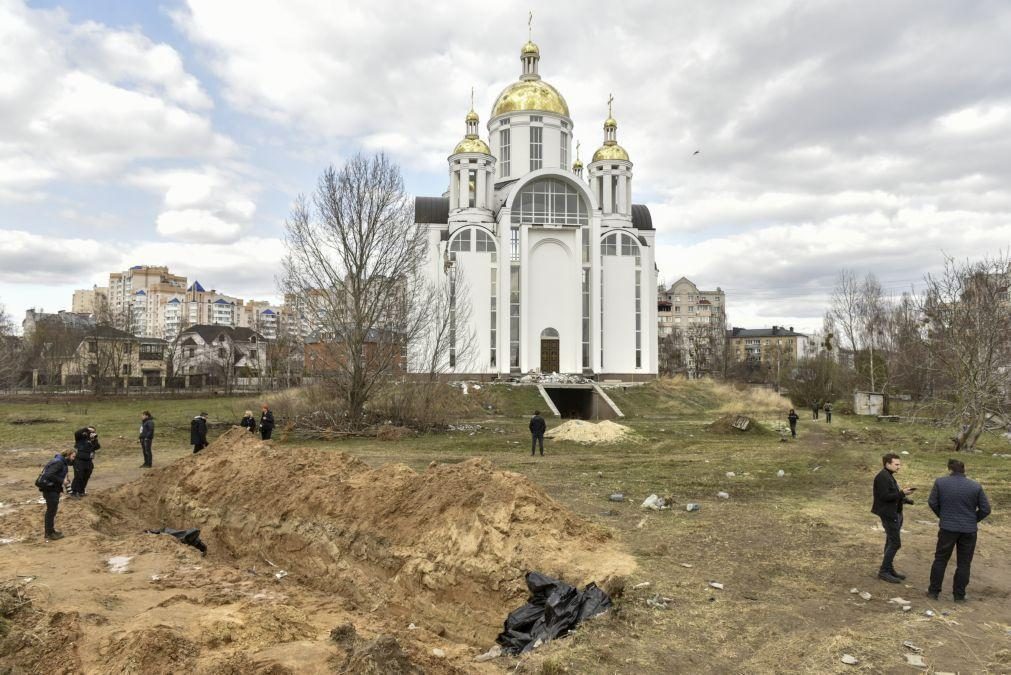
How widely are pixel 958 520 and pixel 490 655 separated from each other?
5.14 m

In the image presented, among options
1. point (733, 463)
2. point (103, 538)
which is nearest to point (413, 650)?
point (103, 538)

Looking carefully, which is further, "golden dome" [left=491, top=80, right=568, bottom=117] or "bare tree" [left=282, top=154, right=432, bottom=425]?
"golden dome" [left=491, top=80, right=568, bottom=117]

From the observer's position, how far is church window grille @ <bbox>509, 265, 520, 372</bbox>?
43594 millimetres

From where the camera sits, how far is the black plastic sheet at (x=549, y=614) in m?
6.15

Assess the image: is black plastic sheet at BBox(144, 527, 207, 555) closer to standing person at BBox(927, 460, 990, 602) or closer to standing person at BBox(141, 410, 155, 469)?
standing person at BBox(141, 410, 155, 469)

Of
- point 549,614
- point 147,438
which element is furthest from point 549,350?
point 549,614

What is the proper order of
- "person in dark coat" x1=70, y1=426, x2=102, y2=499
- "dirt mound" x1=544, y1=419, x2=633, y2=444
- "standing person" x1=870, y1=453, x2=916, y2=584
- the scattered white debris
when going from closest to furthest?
"standing person" x1=870, y1=453, x2=916, y2=584 → the scattered white debris → "person in dark coat" x1=70, y1=426, x2=102, y2=499 → "dirt mound" x1=544, y1=419, x2=633, y2=444

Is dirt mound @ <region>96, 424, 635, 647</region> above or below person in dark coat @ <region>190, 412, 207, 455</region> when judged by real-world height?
below

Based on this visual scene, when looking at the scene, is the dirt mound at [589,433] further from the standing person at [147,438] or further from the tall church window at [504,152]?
the tall church window at [504,152]

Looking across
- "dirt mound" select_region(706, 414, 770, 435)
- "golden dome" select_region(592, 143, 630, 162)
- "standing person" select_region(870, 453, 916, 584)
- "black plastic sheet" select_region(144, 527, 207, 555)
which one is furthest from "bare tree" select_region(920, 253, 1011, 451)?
"golden dome" select_region(592, 143, 630, 162)

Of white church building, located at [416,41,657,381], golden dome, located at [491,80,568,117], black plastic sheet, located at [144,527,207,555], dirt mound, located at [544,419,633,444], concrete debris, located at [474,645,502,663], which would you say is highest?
golden dome, located at [491,80,568,117]

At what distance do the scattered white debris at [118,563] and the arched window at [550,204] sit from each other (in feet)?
124

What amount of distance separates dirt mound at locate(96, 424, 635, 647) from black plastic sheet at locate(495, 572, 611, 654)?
1.51ft

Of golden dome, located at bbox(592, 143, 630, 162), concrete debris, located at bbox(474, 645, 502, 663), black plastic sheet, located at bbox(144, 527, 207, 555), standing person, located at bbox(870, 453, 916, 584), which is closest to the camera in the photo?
concrete debris, located at bbox(474, 645, 502, 663)
